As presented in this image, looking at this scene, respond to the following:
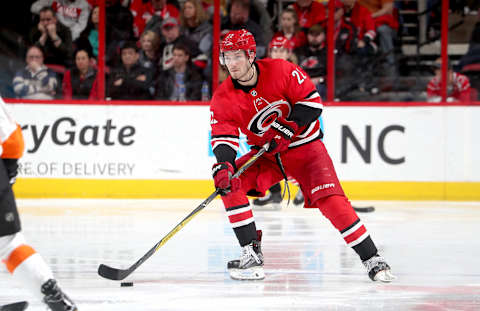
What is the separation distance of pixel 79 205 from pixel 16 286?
277cm

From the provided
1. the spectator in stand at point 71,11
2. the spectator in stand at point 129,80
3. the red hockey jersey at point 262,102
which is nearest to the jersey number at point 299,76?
the red hockey jersey at point 262,102

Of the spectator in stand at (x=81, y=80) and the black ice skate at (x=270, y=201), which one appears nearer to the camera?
the black ice skate at (x=270, y=201)

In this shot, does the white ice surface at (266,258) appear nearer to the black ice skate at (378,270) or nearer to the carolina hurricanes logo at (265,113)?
the black ice skate at (378,270)

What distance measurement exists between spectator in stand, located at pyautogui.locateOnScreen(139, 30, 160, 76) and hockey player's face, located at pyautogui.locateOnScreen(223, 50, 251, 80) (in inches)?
134

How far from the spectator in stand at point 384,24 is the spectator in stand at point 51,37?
253 cm

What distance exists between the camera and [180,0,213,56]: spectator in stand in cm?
625

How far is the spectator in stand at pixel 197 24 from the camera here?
6.25 meters

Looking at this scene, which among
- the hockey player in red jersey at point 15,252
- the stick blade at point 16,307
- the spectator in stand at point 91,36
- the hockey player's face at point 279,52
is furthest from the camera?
the spectator in stand at point 91,36

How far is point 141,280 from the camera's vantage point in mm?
3002

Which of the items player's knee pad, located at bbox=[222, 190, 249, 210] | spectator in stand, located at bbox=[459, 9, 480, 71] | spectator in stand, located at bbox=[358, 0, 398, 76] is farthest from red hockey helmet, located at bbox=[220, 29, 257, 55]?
spectator in stand, located at bbox=[459, 9, 480, 71]

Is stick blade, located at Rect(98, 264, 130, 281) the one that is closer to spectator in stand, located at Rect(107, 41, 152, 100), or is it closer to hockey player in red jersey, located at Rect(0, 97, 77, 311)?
hockey player in red jersey, located at Rect(0, 97, 77, 311)

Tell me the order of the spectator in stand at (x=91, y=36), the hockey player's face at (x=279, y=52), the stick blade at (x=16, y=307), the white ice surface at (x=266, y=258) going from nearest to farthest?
the stick blade at (x=16, y=307), the white ice surface at (x=266, y=258), the hockey player's face at (x=279, y=52), the spectator in stand at (x=91, y=36)

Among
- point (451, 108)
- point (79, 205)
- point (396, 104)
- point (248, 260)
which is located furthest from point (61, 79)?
point (248, 260)

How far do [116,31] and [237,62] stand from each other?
11.6 ft
